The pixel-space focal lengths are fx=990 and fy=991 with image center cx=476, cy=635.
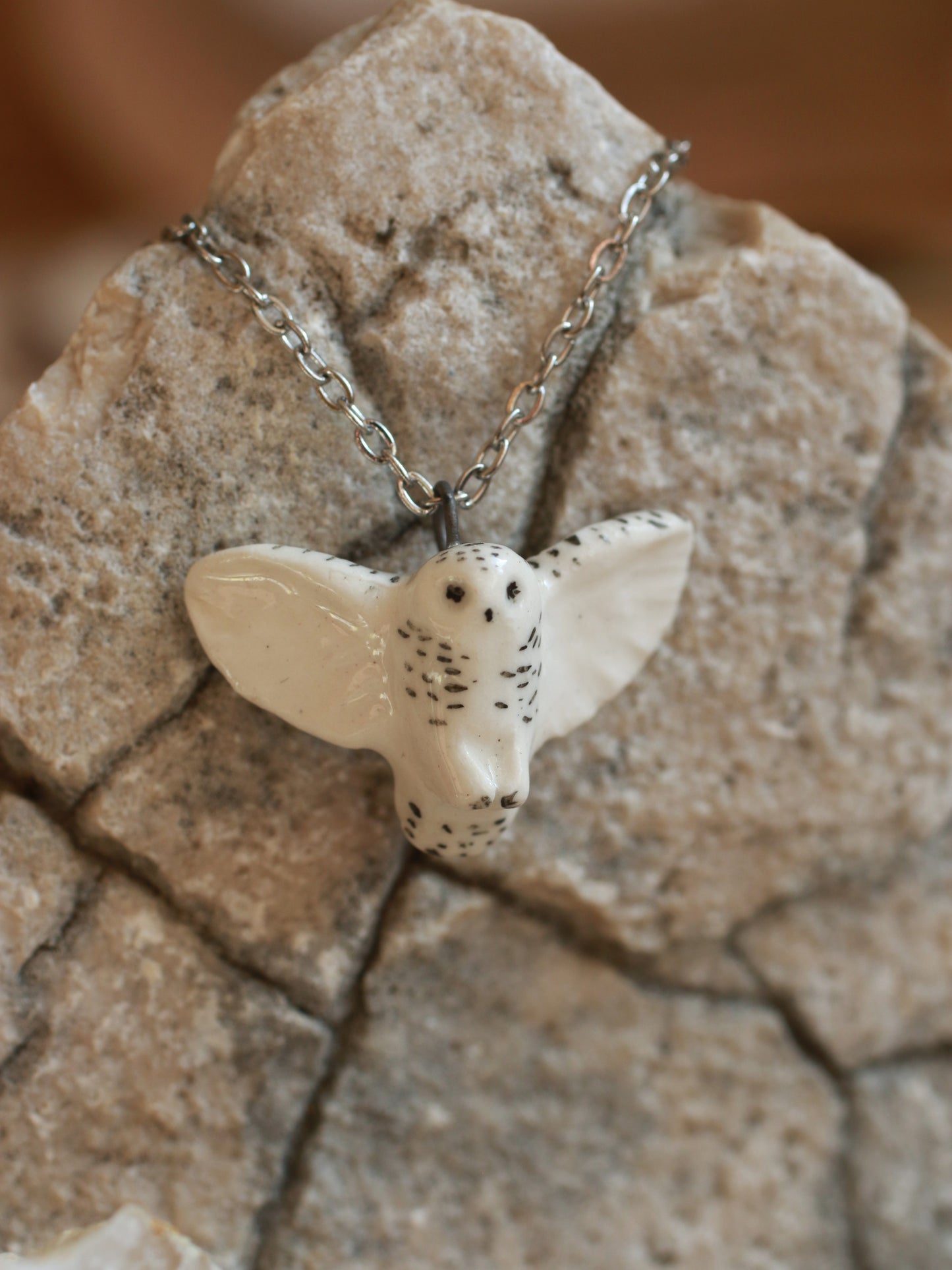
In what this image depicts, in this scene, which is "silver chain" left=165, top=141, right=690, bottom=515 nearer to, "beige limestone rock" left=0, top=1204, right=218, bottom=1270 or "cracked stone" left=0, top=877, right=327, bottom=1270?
"cracked stone" left=0, top=877, right=327, bottom=1270

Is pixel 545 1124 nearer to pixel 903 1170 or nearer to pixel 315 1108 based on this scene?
pixel 315 1108

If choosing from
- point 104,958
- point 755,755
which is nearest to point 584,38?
point 755,755

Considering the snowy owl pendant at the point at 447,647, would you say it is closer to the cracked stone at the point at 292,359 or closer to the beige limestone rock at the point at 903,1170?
the cracked stone at the point at 292,359

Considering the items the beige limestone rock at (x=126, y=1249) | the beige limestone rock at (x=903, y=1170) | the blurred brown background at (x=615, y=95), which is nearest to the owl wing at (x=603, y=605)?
the beige limestone rock at (x=126, y=1249)

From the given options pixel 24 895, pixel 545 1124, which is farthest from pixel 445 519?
pixel 545 1124

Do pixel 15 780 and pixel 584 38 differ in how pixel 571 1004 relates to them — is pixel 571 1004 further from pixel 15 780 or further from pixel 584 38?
pixel 584 38
